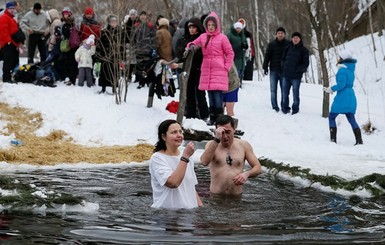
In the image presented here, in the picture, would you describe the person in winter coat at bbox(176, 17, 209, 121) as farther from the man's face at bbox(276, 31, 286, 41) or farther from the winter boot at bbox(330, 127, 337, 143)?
the man's face at bbox(276, 31, 286, 41)

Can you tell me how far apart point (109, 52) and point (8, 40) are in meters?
2.84

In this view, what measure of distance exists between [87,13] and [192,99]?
4.92 meters

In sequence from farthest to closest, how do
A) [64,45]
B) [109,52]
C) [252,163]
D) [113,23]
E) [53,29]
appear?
[53,29] < [64,45] < [109,52] < [113,23] < [252,163]

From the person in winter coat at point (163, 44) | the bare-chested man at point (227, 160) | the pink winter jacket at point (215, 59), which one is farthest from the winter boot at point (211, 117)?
the bare-chested man at point (227, 160)

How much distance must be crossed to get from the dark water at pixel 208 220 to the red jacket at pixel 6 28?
29.7 ft

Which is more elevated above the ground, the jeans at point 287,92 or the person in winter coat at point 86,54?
the person in winter coat at point 86,54

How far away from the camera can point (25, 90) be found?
17.0 m

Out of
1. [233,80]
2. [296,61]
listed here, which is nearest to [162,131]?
[233,80]

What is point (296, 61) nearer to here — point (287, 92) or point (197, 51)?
point (287, 92)

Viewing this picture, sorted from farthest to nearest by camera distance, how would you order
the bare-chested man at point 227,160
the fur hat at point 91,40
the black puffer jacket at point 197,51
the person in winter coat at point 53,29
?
1. the person in winter coat at point 53,29
2. the fur hat at point 91,40
3. the black puffer jacket at point 197,51
4. the bare-chested man at point 227,160

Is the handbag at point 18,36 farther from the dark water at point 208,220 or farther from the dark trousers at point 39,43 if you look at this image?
the dark water at point 208,220

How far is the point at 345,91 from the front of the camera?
1355 cm

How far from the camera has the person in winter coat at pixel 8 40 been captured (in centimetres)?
1752

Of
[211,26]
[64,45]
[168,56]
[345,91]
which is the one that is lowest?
[345,91]
